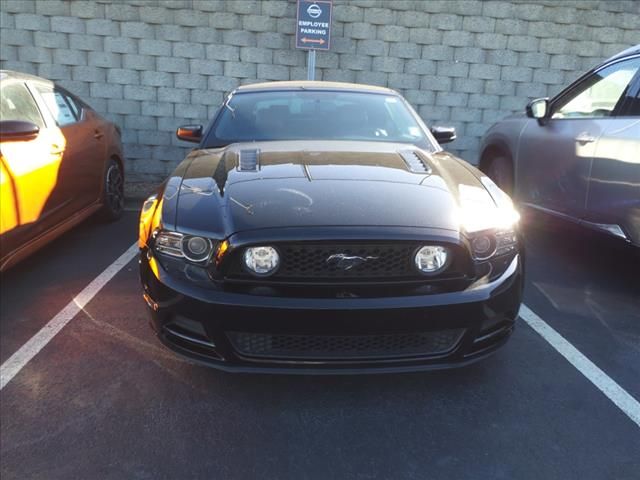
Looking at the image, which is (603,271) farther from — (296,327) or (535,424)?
(296,327)

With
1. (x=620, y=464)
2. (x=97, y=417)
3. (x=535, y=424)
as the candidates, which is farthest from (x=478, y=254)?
(x=97, y=417)

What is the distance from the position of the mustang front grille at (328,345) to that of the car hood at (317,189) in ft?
1.51

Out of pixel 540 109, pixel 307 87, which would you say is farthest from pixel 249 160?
pixel 540 109

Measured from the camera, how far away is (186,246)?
225 cm

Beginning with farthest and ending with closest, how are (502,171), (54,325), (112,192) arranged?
(502,171)
(112,192)
(54,325)

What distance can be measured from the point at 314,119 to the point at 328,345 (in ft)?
6.32

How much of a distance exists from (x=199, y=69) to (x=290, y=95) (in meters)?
3.50

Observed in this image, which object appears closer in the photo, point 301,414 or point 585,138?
point 301,414

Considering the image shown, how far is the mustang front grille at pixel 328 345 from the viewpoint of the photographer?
222 cm

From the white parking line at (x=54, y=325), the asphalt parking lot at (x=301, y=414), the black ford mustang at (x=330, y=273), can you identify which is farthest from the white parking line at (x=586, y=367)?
the white parking line at (x=54, y=325)

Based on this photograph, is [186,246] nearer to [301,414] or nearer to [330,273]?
[330,273]

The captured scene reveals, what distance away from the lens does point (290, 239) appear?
2.12 metres

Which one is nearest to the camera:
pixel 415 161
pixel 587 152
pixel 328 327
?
pixel 328 327

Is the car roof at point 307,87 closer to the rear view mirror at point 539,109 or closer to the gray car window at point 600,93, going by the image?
the rear view mirror at point 539,109
